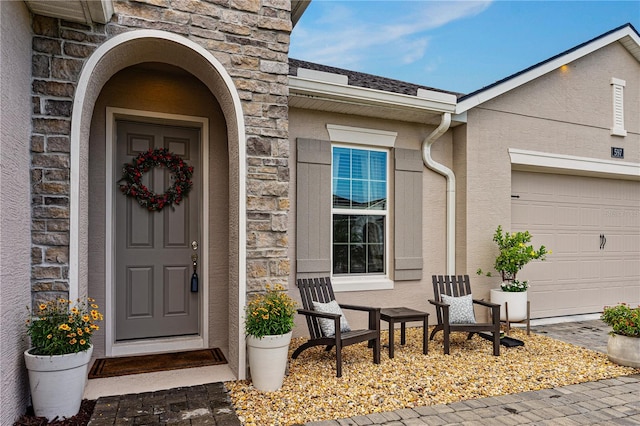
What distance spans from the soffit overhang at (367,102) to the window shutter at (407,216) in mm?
482

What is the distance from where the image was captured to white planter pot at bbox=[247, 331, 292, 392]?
10.7 feet

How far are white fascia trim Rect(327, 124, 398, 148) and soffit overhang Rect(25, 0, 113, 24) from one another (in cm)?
264

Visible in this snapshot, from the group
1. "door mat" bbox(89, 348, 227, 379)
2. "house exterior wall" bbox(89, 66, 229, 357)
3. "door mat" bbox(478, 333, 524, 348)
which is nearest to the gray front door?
"house exterior wall" bbox(89, 66, 229, 357)

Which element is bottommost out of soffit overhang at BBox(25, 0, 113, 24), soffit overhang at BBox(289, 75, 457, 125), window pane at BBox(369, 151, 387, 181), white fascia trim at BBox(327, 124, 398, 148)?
window pane at BBox(369, 151, 387, 181)

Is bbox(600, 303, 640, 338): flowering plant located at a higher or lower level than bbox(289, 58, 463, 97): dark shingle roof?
lower

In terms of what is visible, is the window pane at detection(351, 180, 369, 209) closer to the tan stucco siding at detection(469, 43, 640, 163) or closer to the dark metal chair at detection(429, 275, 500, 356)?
the dark metal chair at detection(429, 275, 500, 356)

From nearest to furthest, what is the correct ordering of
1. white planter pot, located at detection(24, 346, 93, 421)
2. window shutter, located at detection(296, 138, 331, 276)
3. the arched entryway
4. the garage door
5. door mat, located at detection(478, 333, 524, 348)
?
white planter pot, located at detection(24, 346, 93, 421) → the arched entryway → door mat, located at detection(478, 333, 524, 348) → window shutter, located at detection(296, 138, 331, 276) → the garage door

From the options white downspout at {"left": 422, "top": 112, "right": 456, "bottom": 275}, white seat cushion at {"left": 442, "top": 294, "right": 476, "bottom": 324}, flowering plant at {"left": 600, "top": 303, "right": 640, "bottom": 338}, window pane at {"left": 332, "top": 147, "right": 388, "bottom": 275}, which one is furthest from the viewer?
white downspout at {"left": 422, "top": 112, "right": 456, "bottom": 275}

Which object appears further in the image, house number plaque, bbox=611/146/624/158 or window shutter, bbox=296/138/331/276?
house number plaque, bbox=611/146/624/158

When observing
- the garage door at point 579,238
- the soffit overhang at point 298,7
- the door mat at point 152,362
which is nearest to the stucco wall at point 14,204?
the door mat at point 152,362

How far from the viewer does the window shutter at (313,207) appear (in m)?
4.80

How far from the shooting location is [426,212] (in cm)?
549

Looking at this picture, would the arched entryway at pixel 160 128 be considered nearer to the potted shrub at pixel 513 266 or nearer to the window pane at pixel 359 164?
the window pane at pixel 359 164

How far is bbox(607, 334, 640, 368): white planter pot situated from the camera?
3996mm
